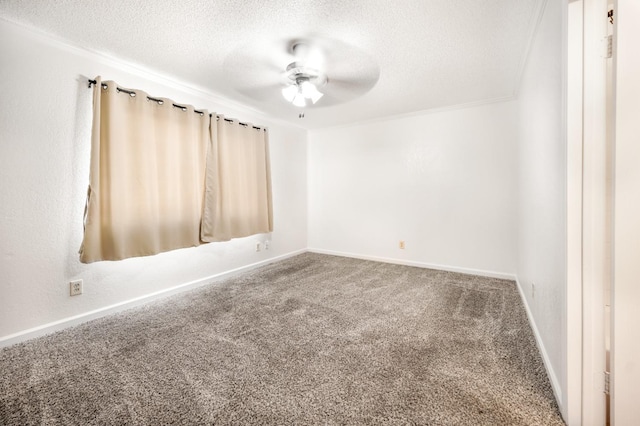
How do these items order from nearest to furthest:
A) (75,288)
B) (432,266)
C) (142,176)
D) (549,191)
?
(549,191) < (75,288) < (142,176) < (432,266)

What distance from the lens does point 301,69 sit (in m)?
2.39

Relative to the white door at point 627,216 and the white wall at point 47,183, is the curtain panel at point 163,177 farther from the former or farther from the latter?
the white door at point 627,216

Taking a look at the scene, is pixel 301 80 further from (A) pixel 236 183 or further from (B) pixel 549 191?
(B) pixel 549 191

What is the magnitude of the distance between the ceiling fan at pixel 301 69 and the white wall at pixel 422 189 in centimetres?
129

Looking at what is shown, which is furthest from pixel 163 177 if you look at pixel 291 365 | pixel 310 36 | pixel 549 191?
pixel 549 191

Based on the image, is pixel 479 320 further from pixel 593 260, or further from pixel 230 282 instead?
pixel 230 282

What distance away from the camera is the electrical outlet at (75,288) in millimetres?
2150

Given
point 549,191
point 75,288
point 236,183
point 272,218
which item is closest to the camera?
point 549,191

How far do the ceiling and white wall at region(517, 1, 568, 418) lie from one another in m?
0.40

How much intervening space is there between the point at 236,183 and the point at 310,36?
197 cm

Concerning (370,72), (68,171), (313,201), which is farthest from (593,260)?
(313,201)

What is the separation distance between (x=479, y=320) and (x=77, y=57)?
3.94 m

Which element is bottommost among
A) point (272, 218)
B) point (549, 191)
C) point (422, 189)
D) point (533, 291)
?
point (533, 291)

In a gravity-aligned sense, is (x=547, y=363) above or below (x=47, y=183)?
below
